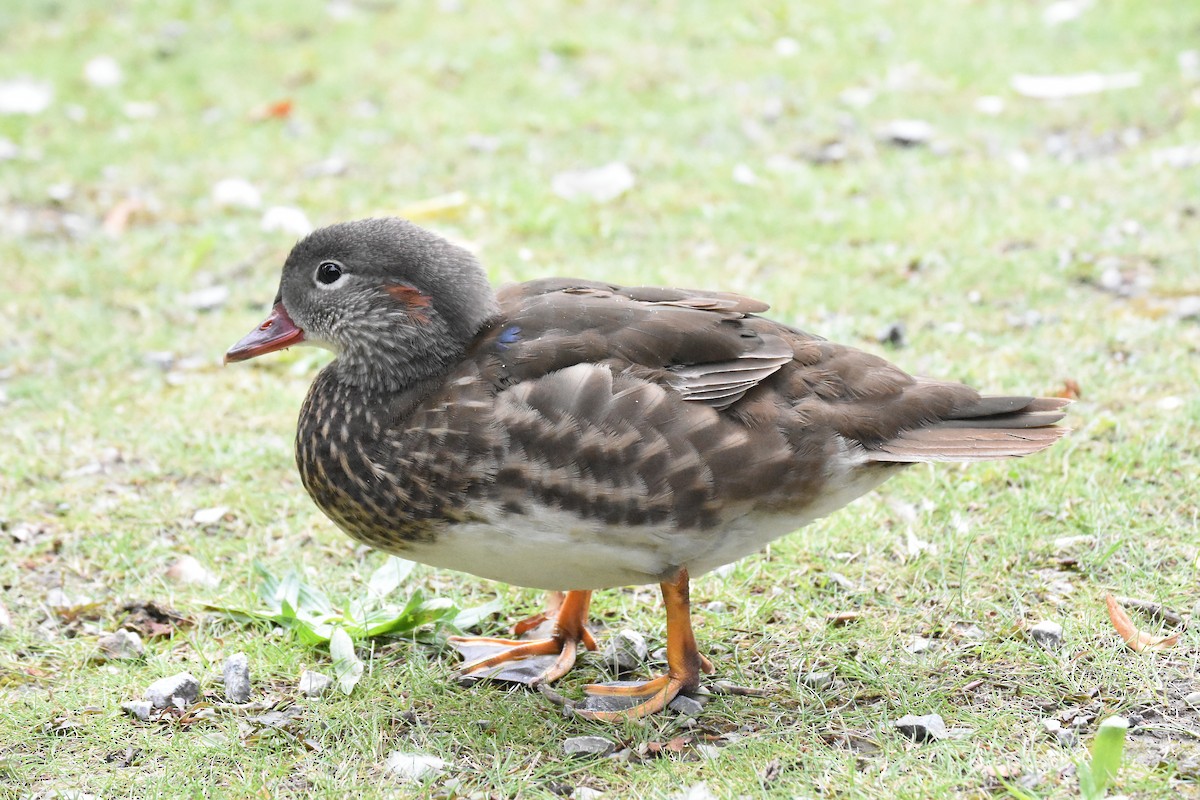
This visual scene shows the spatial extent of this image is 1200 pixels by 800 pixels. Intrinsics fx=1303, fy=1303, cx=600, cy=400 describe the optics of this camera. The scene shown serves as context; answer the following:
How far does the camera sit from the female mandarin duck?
3121 mm

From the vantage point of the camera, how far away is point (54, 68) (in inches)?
361

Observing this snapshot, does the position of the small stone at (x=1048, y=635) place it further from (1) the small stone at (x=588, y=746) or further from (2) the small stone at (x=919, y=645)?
(1) the small stone at (x=588, y=746)

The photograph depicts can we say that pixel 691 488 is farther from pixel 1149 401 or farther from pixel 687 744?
pixel 1149 401

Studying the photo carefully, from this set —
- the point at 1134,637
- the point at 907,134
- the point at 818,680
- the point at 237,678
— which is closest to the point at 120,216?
the point at 237,678

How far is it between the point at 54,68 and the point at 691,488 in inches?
304

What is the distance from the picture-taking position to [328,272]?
358 cm

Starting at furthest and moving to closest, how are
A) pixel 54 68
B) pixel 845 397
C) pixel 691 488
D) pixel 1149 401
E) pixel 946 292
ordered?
pixel 54 68 → pixel 946 292 → pixel 1149 401 → pixel 845 397 → pixel 691 488

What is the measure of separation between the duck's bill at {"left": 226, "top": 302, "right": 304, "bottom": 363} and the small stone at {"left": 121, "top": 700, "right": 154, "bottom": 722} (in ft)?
3.17

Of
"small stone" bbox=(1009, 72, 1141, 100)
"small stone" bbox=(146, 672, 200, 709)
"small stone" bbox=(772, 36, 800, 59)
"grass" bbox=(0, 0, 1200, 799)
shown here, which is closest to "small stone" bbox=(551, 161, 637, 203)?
"grass" bbox=(0, 0, 1200, 799)

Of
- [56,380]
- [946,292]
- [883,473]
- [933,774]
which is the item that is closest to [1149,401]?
[946,292]

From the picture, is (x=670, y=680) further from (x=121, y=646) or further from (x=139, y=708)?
(x=121, y=646)

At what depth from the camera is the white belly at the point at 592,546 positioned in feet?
10.2

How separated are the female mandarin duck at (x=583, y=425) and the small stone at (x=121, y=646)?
69 centimetres

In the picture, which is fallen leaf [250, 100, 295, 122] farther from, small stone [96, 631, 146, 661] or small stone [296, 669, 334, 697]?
small stone [296, 669, 334, 697]
